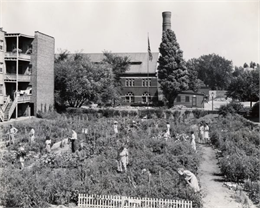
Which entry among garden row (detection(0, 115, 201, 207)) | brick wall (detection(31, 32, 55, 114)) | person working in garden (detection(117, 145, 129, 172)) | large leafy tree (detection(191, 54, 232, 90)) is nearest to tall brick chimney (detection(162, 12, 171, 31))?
brick wall (detection(31, 32, 55, 114))

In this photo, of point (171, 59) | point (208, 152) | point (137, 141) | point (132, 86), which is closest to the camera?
point (137, 141)

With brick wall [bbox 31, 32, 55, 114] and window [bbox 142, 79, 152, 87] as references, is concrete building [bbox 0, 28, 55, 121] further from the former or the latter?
window [bbox 142, 79, 152, 87]

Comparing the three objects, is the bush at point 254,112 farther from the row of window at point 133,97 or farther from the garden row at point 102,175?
the garden row at point 102,175

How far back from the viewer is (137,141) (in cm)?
2083

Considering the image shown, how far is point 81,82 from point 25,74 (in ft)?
21.1

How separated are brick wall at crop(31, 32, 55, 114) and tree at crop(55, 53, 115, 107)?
69.2 inches

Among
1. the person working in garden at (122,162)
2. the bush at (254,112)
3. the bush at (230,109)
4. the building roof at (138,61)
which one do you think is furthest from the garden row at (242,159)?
the building roof at (138,61)

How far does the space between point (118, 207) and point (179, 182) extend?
8.34 ft

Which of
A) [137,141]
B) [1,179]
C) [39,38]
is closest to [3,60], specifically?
[39,38]

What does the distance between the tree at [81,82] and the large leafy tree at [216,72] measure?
227 ft

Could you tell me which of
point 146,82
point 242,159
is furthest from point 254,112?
point 242,159

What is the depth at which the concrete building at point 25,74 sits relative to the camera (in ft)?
123

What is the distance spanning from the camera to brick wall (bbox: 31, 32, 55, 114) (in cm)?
4019

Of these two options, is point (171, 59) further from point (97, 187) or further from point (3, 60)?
point (97, 187)
